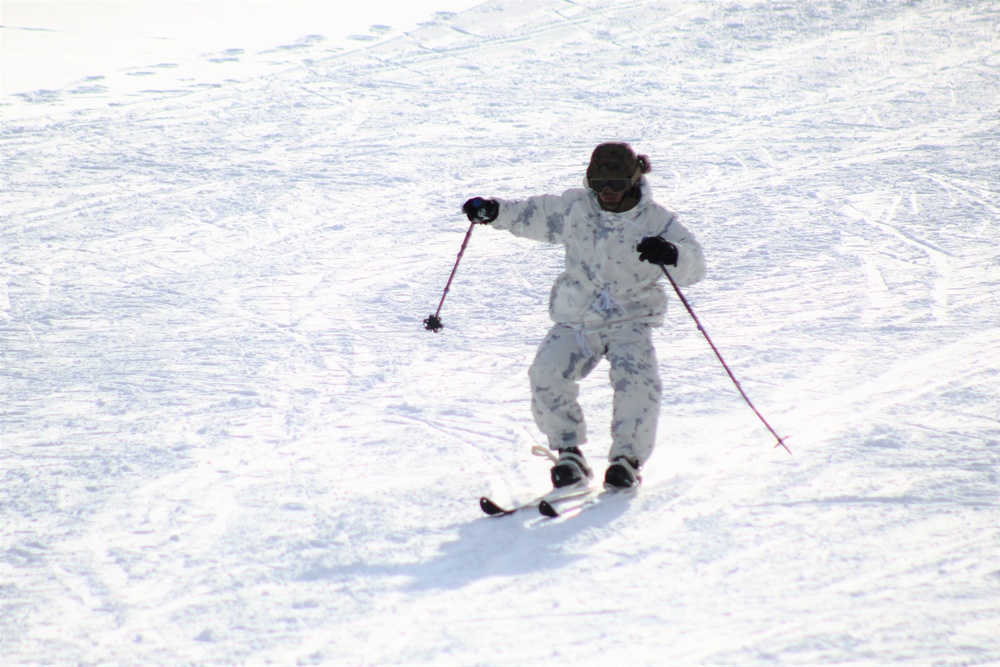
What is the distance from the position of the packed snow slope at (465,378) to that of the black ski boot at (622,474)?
0.09 metres

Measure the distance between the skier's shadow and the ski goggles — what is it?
1.11m

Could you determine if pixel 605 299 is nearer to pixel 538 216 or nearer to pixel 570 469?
pixel 538 216

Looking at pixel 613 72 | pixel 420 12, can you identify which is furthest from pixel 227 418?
pixel 420 12

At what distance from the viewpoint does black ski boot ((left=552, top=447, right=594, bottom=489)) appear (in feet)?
11.5

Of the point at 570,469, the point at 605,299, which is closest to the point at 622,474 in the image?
the point at 570,469

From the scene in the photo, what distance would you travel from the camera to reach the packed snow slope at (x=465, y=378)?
108 inches

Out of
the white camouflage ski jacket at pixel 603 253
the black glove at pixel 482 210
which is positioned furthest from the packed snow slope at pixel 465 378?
the black glove at pixel 482 210

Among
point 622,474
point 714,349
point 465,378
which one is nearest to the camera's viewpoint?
point 714,349

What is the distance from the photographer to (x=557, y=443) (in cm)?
360

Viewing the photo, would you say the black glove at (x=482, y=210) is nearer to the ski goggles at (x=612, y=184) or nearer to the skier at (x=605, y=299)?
the skier at (x=605, y=299)

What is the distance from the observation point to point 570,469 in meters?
3.50

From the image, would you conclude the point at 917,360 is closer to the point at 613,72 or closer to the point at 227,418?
the point at 227,418

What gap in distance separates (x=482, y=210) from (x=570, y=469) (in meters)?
1.01

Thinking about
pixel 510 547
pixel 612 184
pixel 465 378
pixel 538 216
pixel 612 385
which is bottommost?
pixel 465 378
